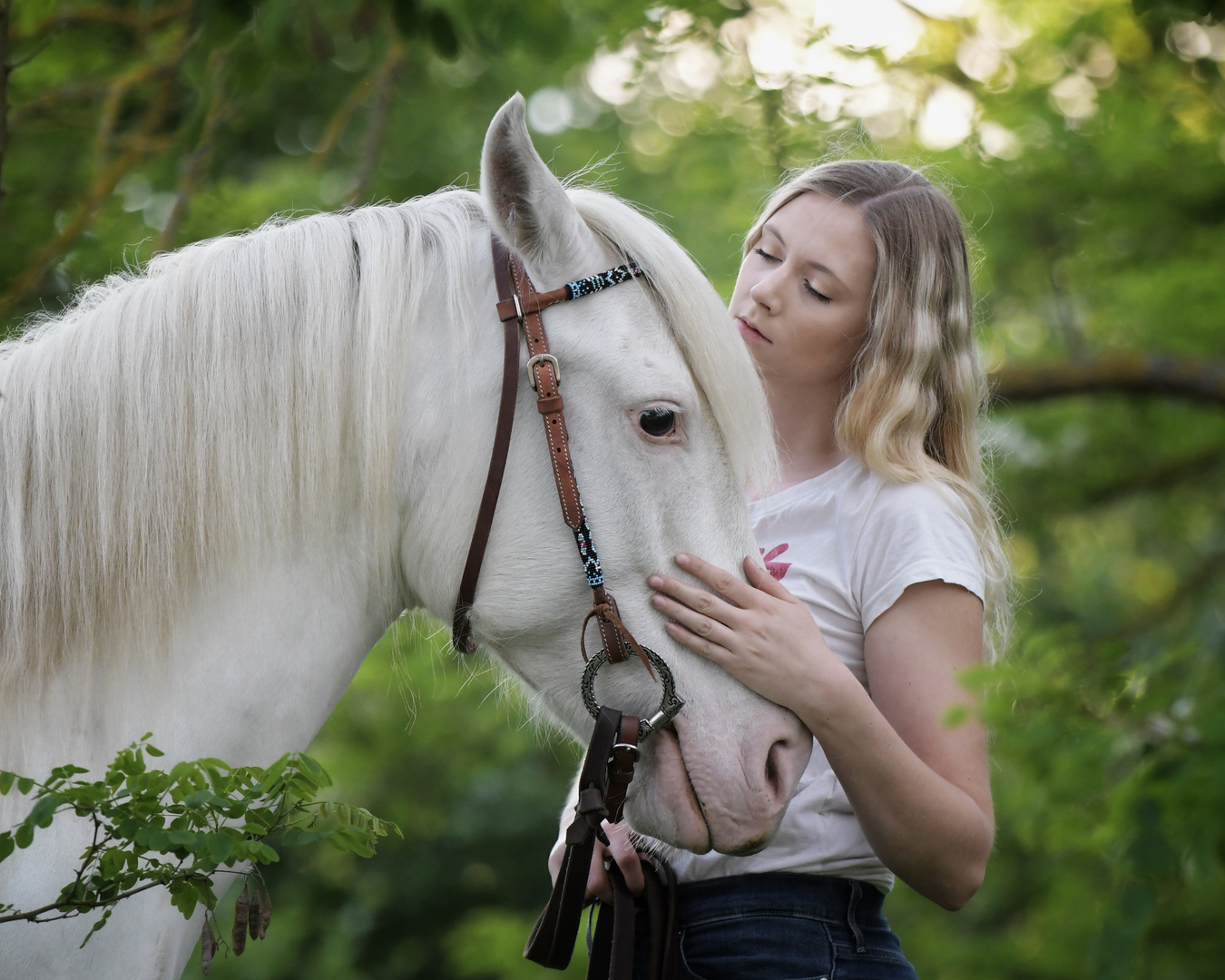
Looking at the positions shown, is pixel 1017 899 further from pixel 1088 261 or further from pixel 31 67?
pixel 31 67

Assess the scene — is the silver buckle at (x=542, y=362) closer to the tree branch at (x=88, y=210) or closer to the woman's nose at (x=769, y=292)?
the woman's nose at (x=769, y=292)

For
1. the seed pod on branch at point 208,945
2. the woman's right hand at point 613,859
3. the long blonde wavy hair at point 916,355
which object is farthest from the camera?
the long blonde wavy hair at point 916,355

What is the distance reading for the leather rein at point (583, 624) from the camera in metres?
1.66

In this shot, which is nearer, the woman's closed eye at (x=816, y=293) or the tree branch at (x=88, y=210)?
the woman's closed eye at (x=816, y=293)

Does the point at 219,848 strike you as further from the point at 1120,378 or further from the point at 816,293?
the point at 1120,378

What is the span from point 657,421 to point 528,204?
42 centimetres

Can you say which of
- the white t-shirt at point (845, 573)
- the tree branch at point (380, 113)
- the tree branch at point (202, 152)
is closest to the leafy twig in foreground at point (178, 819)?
the white t-shirt at point (845, 573)

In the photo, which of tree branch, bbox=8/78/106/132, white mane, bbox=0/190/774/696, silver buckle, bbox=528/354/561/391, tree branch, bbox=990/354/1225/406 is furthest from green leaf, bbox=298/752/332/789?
tree branch, bbox=990/354/1225/406

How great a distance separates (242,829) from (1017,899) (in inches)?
434

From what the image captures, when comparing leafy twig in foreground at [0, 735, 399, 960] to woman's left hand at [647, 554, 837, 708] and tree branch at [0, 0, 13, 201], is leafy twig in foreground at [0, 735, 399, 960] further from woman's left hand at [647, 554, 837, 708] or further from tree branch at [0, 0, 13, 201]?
tree branch at [0, 0, 13, 201]

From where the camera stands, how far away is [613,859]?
76.9 inches

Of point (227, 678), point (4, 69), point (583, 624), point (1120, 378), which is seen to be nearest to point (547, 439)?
point (583, 624)

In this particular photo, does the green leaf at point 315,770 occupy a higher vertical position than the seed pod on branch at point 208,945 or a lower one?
higher

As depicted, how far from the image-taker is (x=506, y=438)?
1701 mm
